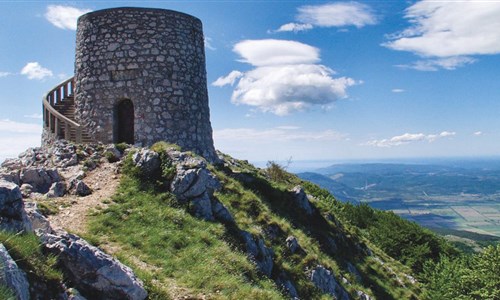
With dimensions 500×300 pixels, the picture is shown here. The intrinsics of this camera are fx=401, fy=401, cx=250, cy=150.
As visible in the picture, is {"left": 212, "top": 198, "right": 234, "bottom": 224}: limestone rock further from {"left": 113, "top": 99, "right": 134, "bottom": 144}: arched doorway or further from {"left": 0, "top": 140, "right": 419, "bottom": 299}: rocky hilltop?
{"left": 113, "top": 99, "right": 134, "bottom": 144}: arched doorway

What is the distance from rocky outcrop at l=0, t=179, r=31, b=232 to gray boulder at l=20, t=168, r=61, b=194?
17.4 ft

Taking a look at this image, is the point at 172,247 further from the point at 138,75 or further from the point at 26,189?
the point at 138,75

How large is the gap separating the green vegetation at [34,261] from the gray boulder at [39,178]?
21.3 ft

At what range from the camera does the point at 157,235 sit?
421 inches

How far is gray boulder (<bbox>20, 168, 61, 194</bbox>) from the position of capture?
12672 mm

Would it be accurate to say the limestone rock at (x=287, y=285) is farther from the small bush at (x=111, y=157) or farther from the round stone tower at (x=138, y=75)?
the round stone tower at (x=138, y=75)

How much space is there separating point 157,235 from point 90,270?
366 centimetres

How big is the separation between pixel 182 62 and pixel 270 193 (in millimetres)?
7663

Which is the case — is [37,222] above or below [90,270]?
above

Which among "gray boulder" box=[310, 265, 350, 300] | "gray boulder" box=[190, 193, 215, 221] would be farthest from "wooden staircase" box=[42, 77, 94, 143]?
"gray boulder" box=[310, 265, 350, 300]

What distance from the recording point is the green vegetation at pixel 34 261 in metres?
6.14

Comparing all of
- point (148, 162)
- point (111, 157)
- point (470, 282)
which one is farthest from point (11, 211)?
point (470, 282)

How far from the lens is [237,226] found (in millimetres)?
13000

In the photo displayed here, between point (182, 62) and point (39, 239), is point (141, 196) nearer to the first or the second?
point (39, 239)
